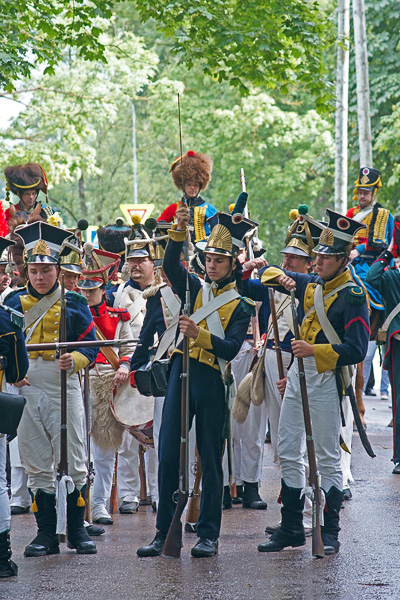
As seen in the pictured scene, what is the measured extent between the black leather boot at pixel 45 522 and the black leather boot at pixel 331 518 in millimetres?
1879

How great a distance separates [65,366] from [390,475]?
14.6 feet

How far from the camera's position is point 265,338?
930cm

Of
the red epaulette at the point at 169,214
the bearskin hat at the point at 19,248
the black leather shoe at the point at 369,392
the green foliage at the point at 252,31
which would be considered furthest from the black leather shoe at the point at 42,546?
the black leather shoe at the point at 369,392

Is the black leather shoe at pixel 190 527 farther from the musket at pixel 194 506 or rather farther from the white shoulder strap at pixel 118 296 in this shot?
the white shoulder strap at pixel 118 296

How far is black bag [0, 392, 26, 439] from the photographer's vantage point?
6.58 meters

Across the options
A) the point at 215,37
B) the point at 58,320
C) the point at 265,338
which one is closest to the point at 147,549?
the point at 58,320

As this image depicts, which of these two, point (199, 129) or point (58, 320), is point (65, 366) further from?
point (199, 129)

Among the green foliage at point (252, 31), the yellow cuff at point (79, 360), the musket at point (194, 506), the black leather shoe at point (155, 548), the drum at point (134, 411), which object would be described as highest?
the green foliage at point (252, 31)

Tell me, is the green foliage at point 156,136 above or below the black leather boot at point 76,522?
above

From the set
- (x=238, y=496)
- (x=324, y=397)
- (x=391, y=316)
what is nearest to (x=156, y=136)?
(x=391, y=316)

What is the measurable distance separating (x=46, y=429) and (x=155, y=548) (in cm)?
115

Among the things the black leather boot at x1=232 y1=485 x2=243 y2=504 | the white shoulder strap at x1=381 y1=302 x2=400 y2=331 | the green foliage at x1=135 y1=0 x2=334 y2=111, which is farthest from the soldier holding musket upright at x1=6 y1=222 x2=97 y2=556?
the green foliage at x1=135 y1=0 x2=334 y2=111

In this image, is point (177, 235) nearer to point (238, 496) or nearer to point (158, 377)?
point (158, 377)

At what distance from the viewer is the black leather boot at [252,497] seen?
927cm
